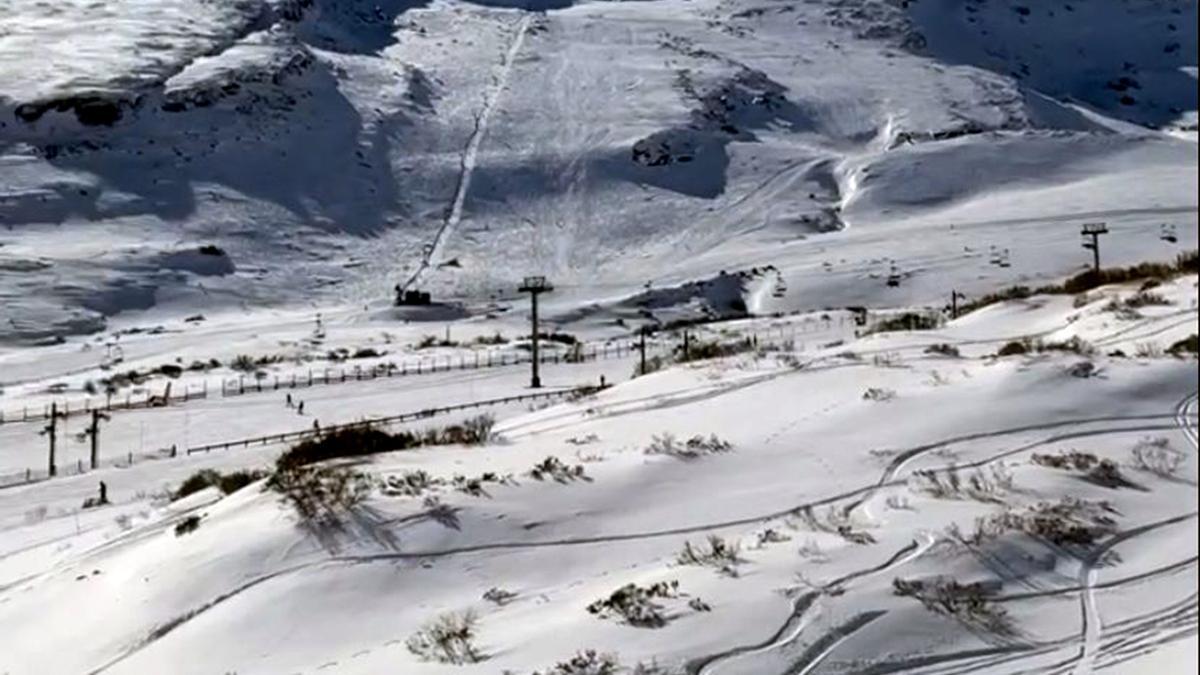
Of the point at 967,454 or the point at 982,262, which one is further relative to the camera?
the point at 982,262

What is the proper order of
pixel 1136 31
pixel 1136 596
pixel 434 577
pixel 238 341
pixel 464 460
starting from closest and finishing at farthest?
pixel 1136 596 → pixel 434 577 → pixel 464 460 → pixel 238 341 → pixel 1136 31

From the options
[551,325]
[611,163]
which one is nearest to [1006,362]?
[551,325]

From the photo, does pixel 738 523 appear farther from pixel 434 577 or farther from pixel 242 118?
pixel 242 118

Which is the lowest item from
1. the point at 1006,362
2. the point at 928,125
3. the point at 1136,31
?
the point at 1006,362

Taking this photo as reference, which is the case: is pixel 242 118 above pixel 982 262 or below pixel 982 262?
above

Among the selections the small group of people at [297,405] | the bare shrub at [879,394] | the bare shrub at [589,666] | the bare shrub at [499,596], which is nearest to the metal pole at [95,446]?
the small group of people at [297,405]

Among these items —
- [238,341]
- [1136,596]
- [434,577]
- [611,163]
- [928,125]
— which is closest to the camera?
[1136,596]
